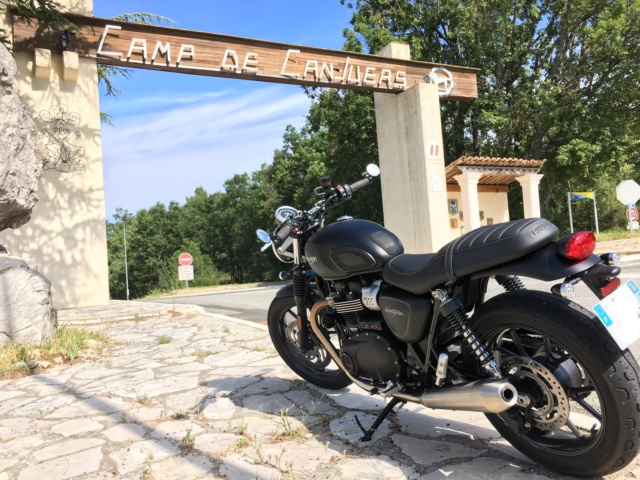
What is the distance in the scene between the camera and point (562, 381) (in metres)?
1.92

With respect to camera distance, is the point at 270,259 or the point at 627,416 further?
the point at 270,259

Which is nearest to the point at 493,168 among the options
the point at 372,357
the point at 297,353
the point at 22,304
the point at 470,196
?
the point at 470,196

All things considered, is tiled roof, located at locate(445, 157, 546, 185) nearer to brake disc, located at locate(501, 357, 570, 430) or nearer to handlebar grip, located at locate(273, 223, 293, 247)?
handlebar grip, located at locate(273, 223, 293, 247)

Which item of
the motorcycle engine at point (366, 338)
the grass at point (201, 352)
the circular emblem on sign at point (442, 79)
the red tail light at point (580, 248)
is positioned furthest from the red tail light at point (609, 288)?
the circular emblem on sign at point (442, 79)

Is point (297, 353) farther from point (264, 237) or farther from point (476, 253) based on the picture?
point (476, 253)

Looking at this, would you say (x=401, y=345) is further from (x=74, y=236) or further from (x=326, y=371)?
(x=74, y=236)

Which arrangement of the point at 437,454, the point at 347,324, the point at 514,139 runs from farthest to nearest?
1. the point at 514,139
2. the point at 347,324
3. the point at 437,454

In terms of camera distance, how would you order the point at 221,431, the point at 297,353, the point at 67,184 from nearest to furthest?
1. the point at 221,431
2. the point at 297,353
3. the point at 67,184

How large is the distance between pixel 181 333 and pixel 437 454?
4.45m

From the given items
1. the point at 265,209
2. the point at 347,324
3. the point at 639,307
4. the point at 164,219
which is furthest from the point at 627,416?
the point at 164,219

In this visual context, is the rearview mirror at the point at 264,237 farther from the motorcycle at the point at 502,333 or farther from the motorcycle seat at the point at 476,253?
the motorcycle seat at the point at 476,253

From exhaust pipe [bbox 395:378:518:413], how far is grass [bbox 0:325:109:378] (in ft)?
12.0

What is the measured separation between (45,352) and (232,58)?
6.93 m

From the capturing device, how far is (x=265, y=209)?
119ft
